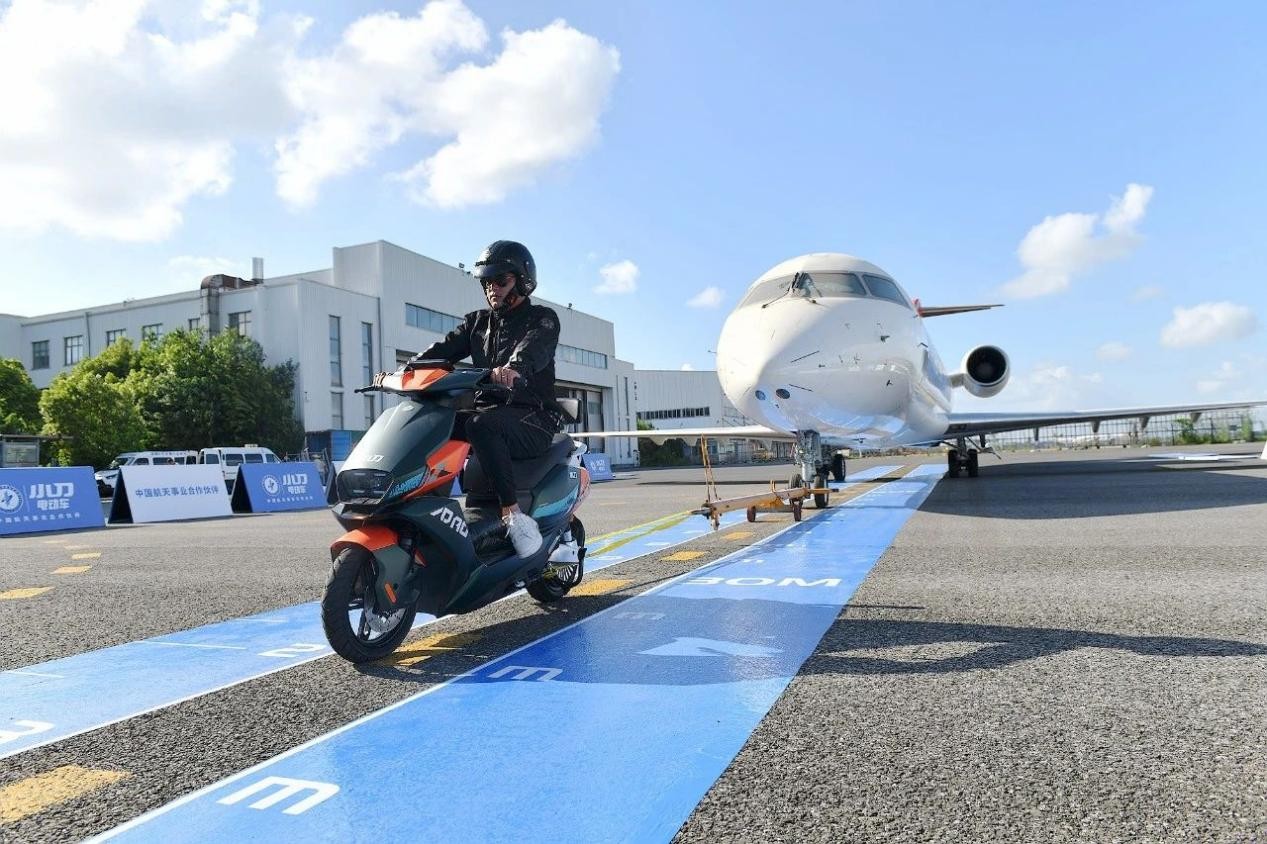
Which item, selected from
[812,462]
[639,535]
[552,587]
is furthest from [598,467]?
[552,587]

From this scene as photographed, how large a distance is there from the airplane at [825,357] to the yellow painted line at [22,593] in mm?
6777

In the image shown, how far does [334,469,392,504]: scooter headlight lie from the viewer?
3.32m

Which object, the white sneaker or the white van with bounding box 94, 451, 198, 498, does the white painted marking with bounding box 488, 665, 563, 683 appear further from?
the white van with bounding box 94, 451, 198, 498

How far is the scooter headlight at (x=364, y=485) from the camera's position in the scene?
332 centimetres

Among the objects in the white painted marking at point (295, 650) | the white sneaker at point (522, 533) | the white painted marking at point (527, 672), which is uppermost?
the white sneaker at point (522, 533)

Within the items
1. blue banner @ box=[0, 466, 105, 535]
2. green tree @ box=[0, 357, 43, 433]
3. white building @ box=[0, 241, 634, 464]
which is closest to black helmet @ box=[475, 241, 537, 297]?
blue banner @ box=[0, 466, 105, 535]

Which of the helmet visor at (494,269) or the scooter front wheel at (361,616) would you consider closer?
the scooter front wheel at (361,616)

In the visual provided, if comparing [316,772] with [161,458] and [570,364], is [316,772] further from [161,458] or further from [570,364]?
[570,364]

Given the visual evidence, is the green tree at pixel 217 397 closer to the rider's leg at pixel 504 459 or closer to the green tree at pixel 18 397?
the green tree at pixel 18 397

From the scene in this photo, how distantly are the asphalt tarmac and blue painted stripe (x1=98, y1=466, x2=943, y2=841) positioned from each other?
4.1 inches

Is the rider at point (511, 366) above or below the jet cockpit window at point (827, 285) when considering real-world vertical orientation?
below

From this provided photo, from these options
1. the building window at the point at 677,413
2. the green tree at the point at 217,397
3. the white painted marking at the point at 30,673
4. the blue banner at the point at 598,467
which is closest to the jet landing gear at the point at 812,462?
the white painted marking at the point at 30,673

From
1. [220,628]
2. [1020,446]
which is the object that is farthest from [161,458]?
[1020,446]

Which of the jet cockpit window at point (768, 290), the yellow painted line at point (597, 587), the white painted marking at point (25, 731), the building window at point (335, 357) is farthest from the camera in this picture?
the building window at point (335, 357)
